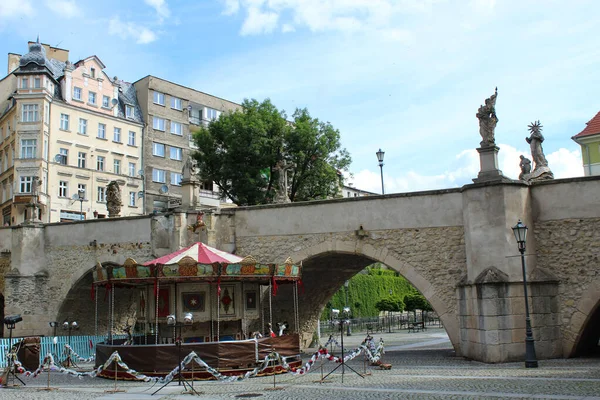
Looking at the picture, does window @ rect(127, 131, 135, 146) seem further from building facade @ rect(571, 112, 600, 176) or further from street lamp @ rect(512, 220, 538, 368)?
street lamp @ rect(512, 220, 538, 368)

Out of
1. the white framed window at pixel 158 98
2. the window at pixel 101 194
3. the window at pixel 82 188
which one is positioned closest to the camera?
the window at pixel 82 188

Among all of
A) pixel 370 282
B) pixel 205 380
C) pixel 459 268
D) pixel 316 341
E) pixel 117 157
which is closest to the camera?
pixel 205 380

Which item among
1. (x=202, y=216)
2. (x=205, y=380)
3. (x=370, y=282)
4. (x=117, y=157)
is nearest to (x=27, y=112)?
(x=117, y=157)

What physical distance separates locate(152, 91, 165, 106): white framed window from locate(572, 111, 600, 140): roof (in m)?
28.7

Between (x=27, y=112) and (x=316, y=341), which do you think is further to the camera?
(x=27, y=112)

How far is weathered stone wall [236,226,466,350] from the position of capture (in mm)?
18297

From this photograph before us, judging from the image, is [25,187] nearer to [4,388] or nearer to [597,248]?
[4,388]

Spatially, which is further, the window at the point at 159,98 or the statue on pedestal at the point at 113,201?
the window at the point at 159,98

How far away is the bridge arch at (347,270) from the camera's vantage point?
18344 millimetres

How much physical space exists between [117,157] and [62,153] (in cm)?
411

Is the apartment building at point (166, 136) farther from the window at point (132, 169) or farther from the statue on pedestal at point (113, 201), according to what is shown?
the statue on pedestal at point (113, 201)

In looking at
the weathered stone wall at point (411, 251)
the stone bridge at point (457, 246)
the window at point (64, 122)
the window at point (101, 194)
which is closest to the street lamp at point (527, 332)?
the stone bridge at point (457, 246)

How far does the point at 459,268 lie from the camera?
59.8 feet

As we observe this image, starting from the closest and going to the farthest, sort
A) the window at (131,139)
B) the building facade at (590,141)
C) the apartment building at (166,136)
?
the building facade at (590,141), the window at (131,139), the apartment building at (166,136)
